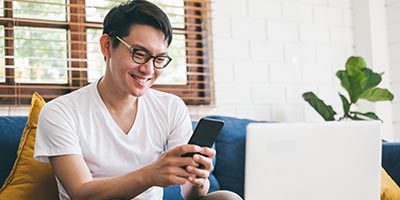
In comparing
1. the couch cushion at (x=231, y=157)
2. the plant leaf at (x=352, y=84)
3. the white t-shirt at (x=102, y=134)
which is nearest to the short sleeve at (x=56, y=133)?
the white t-shirt at (x=102, y=134)

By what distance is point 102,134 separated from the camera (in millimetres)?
1673

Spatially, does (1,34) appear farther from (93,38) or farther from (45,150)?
(45,150)

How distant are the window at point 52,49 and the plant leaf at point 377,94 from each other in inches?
33.6

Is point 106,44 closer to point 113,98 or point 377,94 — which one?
point 113,98

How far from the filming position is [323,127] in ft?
4.30

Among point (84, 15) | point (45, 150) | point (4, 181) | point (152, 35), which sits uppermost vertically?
point (84, 15)

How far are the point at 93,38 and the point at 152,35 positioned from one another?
95 cm

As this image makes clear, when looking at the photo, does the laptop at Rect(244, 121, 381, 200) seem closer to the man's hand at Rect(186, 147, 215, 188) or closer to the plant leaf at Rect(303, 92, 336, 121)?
the man's hand at Rect(186, 147, 215, 188)

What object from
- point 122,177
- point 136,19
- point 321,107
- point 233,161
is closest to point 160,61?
point 136,19

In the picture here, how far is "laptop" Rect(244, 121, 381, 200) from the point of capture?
1233 millimetres

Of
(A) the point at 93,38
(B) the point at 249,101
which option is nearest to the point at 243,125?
(B) the point at 249,101

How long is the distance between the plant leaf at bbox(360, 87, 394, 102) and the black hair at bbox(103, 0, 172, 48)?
4.94 ft

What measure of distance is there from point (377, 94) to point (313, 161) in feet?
5.51

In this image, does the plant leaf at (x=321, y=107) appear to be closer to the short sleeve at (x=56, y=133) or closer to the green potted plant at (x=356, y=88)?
the green potted plant at (x=356, y=88)
